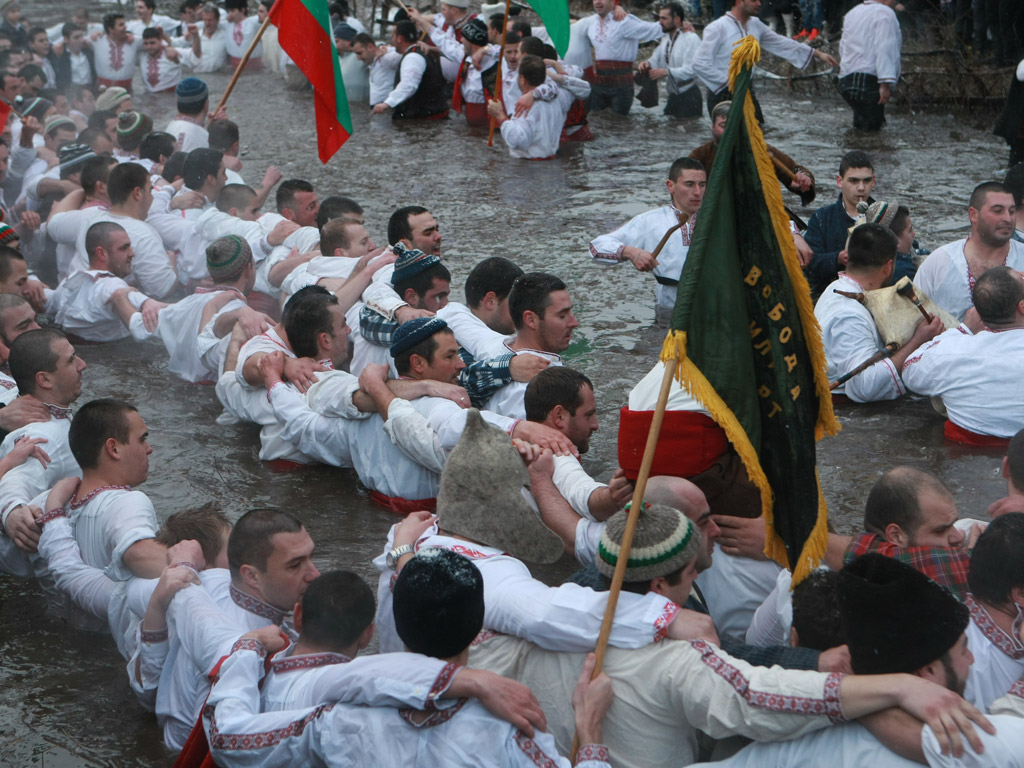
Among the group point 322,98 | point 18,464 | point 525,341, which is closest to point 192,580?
point 18,464

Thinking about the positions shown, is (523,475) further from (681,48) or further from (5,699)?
Answer: (681,48)

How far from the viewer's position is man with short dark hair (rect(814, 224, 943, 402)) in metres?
6.64

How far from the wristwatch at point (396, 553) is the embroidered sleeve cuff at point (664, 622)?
3.23 feet

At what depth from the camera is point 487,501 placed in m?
3.72

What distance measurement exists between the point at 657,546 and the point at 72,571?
2.46 metres

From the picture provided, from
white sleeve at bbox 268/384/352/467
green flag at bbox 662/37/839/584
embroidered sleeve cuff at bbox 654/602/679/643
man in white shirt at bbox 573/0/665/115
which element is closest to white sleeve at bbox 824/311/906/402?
white sleeve at bbox 268/384/352/467

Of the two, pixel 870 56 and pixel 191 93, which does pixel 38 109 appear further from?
pixel 870 56

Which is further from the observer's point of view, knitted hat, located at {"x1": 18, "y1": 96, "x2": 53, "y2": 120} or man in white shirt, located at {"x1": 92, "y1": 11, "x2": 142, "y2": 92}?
man in white shirt, located at {"x1": 92, "y1": 11, "x2": 142, "y2": 92}

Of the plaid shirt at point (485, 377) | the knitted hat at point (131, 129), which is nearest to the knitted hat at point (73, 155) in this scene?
the knitted hat at point (131, 129)

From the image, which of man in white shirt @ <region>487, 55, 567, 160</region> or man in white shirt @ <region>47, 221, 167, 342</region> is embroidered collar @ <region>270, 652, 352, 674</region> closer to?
man in white shirt @ <region>47, 221, 167, 342</region>

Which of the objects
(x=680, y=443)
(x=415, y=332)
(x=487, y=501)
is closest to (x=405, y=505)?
(x=415, y=332)

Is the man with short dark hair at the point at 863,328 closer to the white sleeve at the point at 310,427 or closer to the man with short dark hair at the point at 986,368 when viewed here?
the man with short dark hair at the point at 986,368

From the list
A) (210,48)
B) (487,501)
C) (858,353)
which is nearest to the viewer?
(487,501)

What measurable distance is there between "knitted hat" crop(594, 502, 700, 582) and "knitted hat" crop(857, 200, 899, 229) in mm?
4800
